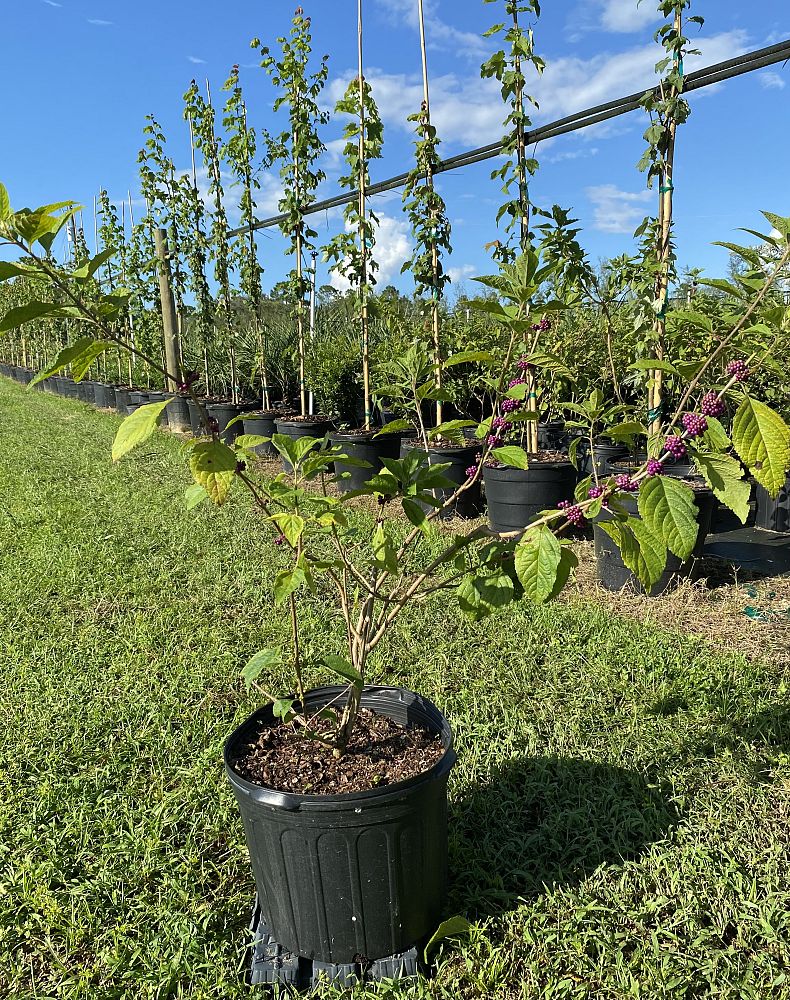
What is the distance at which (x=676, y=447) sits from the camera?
1.26 m

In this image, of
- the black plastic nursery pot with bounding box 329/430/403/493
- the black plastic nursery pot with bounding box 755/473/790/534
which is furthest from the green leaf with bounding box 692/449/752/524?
the black plastic nursery pot with bounding box 329/430/403/493

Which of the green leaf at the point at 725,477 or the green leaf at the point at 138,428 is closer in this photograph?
the green leaf at the point at 138,428

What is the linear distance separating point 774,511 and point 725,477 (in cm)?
396

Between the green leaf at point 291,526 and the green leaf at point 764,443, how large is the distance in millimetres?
737

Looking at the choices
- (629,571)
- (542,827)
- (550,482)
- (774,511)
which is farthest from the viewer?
(774,511)

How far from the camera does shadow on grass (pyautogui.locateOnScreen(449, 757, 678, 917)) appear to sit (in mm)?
1869

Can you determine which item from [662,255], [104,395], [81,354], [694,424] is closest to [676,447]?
[694,424]

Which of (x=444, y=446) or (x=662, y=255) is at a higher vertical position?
(x=662, y=255)

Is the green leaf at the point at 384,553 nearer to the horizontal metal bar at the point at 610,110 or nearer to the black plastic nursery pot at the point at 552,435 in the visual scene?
the horizontal metal bar at the point at 610,110

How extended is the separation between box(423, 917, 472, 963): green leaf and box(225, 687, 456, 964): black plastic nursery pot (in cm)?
3

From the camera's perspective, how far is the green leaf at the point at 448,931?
1659 millimetres

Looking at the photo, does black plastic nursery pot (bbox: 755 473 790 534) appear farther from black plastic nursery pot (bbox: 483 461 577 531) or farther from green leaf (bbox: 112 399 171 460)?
green leaf (bbox: 112 399 171 460)

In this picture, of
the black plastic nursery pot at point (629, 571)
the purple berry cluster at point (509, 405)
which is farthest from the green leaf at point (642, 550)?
the black plastic nursery pot at point (629, 571)

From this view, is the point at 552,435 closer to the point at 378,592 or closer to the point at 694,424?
the point at 378,592
